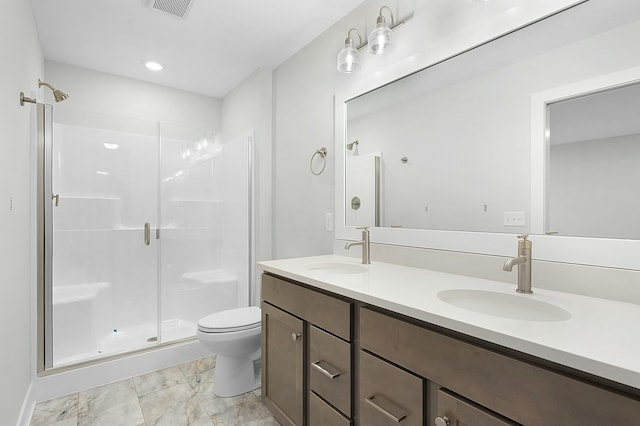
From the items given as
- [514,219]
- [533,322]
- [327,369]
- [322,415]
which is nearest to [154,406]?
[322,415]

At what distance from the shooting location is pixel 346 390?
3.88 ft

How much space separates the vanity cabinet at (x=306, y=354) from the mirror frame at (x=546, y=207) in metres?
0.76

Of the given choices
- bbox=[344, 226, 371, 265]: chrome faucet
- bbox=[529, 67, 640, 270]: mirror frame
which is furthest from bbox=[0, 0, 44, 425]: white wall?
bbox=[529, 67, 640, 270]: mirror frame

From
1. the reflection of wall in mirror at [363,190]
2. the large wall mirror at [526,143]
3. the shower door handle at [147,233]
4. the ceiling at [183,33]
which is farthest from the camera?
the shower door handle at [147,233]

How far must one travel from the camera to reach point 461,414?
80 cm

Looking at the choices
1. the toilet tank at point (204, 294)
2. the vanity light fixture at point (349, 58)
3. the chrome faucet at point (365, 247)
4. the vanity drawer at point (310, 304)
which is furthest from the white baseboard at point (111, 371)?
the vanity light fixture at point (349, 58)

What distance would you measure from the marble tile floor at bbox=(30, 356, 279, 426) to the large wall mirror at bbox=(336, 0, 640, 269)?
131 cm

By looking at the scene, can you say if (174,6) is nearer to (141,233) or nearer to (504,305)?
(141,233)

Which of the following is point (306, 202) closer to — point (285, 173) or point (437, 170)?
point (285, 173)

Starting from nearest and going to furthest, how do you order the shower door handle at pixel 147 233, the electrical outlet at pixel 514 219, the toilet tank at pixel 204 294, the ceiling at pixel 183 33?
the electrical outlet at pixel 514 219 < the ceiling at pixel 183 33 < the shower door handle at pixel 147 233 < the toilet tank at pixel 204 294

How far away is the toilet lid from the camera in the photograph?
196 cm

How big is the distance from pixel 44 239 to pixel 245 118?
182 cm

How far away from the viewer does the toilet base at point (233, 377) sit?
79.0 inches

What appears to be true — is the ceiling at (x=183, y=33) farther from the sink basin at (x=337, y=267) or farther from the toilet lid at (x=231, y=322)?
the toilet lid at (x=231, y=322)
